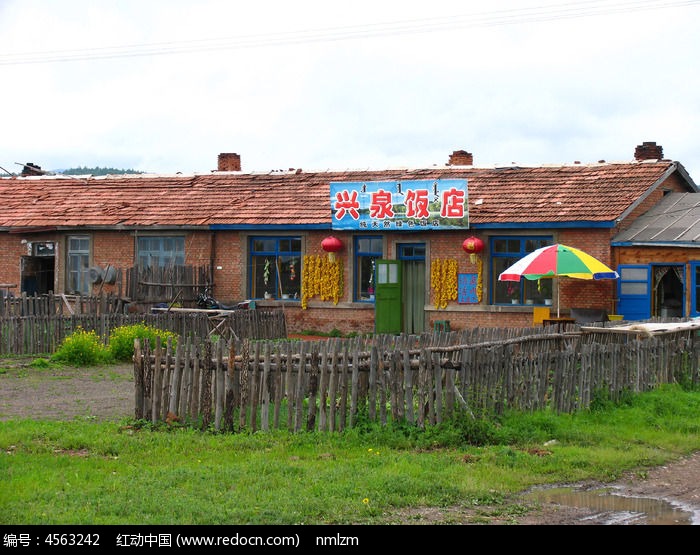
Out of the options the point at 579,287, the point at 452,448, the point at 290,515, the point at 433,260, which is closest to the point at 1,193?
the point at 433,260

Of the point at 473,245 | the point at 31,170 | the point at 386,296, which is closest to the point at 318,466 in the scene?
the point at 473,245

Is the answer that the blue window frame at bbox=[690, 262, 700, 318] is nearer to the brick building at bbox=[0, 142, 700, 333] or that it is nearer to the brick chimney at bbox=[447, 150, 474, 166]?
the brick building at bbox=[0, 142, 700, 333]

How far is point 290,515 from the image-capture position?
747 centimetres

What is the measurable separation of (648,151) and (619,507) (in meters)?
21.9

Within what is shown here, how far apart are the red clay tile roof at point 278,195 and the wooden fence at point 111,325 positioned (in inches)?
149

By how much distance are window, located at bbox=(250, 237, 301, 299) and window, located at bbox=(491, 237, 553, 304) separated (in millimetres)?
5469

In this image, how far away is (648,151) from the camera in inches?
1121

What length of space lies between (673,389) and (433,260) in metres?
11.8

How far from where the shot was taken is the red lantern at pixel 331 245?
2595cm

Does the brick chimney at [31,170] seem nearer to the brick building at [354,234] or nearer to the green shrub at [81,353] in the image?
the brick building at [354,234]

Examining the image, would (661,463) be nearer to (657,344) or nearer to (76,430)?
(657,344)

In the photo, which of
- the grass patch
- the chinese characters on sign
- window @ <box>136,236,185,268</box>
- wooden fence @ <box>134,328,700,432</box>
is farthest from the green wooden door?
wooden fence @ <box>134,328,700,432</box>

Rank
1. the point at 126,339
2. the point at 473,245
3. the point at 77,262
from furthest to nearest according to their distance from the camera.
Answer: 1. the point at 77,262
2. the point at 473,245
3. the point at 126,339

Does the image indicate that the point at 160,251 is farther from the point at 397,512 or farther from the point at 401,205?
the point at 397,512
